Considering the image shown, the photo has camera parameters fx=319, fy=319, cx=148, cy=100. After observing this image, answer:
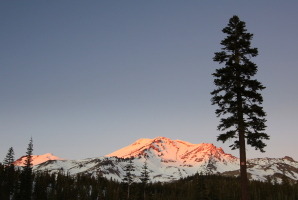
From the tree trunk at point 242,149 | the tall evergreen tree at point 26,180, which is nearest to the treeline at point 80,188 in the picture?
the tall evergreen tree at point 26,180

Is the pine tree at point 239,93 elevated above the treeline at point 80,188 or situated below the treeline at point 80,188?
above

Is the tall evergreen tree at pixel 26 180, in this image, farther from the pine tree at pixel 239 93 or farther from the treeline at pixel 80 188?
the pine tree at pixel 239 93

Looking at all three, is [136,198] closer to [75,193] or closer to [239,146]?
[75,193]

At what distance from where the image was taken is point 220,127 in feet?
88.0

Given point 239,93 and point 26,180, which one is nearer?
point 239,93

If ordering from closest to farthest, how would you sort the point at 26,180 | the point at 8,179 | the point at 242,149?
the point at 242,149 < the point at 26,180 < the point at 8,179

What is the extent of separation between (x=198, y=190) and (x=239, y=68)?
2036 inches

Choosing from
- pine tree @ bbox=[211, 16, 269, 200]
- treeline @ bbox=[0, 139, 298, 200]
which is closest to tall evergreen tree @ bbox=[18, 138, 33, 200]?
treeline @ bbox=[0, 139, 298, 200]

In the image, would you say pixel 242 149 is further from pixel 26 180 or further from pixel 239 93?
pixel 26 180

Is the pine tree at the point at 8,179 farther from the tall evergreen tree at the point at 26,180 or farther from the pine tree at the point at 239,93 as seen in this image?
the pine tree at the point at 239,93

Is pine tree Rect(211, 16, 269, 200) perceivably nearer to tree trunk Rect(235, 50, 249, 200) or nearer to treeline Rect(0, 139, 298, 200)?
tree trunk Rect(235, 50, 249, 200)

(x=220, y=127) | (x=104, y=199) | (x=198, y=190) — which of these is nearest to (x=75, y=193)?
(x=104, y=199)

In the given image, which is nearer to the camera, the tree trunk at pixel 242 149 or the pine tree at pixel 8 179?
the tree trunk at pixel 242 149

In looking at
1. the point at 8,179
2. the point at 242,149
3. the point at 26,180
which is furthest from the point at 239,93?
the point at 8,179
